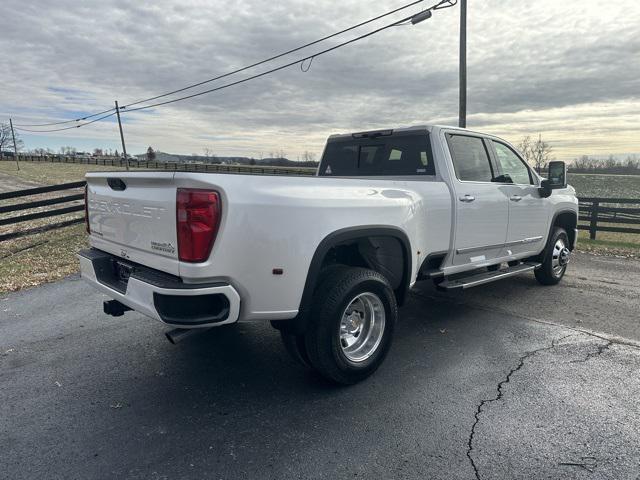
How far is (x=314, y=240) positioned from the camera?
2.84 meters

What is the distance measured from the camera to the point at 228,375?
3.44m

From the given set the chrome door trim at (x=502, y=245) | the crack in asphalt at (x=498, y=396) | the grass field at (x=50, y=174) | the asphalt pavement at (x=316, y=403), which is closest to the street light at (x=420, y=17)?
the chrome door trim at (x=502, y=245)

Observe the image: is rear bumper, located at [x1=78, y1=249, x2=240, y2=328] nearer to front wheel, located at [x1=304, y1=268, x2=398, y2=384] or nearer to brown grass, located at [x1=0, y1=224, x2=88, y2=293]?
front wheel, located at [x1=304, y1=268, x2=398, y2=384]

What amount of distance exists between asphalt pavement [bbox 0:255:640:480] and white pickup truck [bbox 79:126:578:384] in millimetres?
501

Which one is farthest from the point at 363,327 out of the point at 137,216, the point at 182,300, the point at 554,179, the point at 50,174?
the point at 50,174

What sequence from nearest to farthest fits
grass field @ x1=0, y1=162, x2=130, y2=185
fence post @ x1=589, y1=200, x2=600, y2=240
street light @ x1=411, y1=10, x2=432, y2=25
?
fence post @ x1=589, y1=200, x2=600, y2=240 → street light @ x1=411, y1=10, x2=432, y2=25 → grass field @ x1=0, y1=162, x2=130, y2=185

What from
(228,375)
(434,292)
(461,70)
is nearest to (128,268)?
(228,375)

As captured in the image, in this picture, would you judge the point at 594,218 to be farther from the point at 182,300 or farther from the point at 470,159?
the point at 182,300

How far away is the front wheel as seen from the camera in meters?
2.98

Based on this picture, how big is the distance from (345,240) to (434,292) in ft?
10.5

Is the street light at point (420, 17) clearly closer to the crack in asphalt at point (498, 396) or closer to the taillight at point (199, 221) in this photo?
the crack in asphalt at point (498, 396)

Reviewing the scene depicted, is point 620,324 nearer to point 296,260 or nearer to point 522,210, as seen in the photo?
point 522,210

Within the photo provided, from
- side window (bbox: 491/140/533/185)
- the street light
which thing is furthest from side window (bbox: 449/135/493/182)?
the street light

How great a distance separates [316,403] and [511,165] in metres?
3.89
